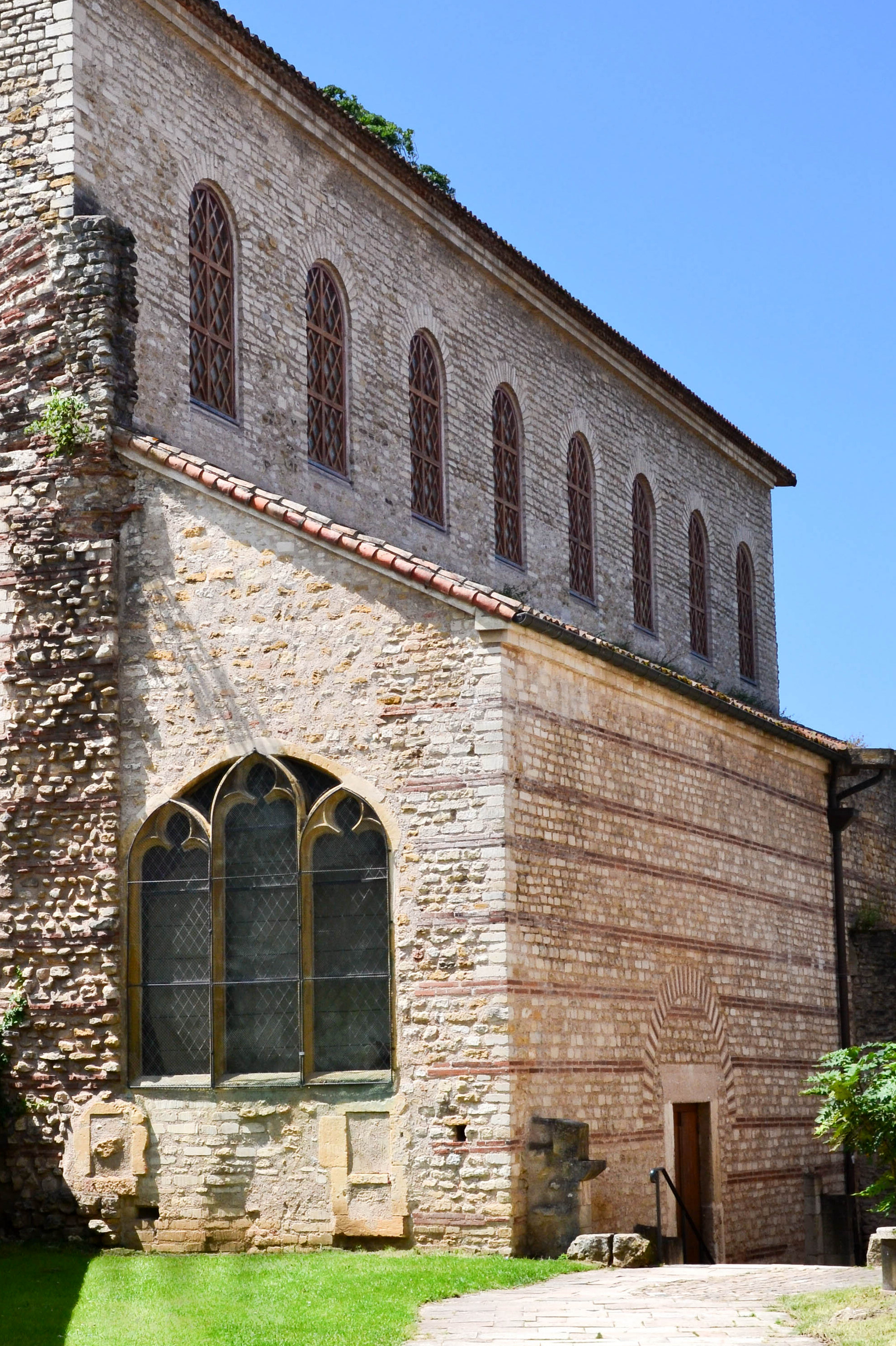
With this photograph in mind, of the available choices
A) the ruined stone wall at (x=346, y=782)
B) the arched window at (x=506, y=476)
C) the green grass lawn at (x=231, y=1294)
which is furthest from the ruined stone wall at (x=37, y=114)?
the green grass lawn at (x=231, y=1294)

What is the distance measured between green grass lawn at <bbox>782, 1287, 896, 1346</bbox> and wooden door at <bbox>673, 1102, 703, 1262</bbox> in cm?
498

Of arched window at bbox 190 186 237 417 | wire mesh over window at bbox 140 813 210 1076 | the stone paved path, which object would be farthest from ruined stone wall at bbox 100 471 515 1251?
arched window at bbox 190 186 237 417

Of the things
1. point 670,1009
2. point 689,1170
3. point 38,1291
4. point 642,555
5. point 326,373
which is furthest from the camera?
point 642,555

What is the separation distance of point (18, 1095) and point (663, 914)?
18.7 feet

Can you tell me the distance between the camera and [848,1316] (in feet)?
33.7

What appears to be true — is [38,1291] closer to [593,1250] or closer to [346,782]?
[593,1250]

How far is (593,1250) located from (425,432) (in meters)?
10.2

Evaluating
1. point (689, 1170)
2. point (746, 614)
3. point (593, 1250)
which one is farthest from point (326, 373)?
point (746, 614)

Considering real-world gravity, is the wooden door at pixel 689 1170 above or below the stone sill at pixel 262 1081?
below

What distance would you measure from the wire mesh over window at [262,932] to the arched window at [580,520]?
9.62 meters

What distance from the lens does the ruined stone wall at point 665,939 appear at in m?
14.1

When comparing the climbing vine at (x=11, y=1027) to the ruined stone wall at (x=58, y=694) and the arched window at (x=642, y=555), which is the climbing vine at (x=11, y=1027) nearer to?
the ruined stone wall at (x=58, y=694)

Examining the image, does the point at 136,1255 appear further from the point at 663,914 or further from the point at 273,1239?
the point at 663,914

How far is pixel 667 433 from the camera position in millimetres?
27125
